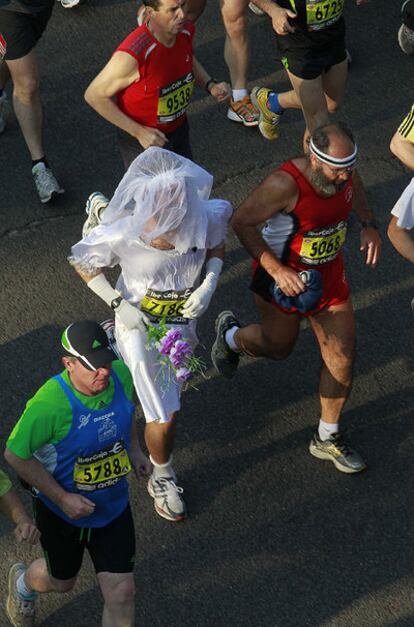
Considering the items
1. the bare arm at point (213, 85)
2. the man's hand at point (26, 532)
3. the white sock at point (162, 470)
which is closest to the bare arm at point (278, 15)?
the bare arm at point (213, 85)

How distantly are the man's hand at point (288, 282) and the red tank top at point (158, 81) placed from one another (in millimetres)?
1334

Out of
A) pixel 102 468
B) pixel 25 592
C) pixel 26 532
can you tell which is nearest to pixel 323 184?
pixel 102 468

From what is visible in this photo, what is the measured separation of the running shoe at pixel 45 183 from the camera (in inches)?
322

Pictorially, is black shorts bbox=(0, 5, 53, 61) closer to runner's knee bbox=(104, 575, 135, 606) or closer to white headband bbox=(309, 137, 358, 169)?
white headband bbox=(309, 137, 358, 169)

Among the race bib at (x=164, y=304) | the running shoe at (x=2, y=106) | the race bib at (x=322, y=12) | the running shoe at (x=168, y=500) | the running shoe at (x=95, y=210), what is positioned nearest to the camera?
the race bib at (x=164, y=304)

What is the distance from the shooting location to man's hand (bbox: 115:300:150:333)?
5961 mm

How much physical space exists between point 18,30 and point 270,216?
2524 millimetres

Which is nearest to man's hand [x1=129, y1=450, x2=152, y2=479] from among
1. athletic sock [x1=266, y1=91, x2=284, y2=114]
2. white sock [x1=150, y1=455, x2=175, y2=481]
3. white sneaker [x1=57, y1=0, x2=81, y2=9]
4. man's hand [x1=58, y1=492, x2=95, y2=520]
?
man's hand [x1=58, y1=492, x2=95, y2=520]

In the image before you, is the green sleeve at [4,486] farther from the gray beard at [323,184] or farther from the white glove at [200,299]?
the gray beard at [323,184]

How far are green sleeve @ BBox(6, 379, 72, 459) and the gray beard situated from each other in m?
1.73

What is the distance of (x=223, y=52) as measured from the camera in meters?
9.64

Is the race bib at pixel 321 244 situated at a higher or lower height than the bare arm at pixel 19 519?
lower

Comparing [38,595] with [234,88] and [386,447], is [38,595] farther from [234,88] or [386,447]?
[234,88]

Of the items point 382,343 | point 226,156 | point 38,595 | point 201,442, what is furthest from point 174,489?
point 226,156
